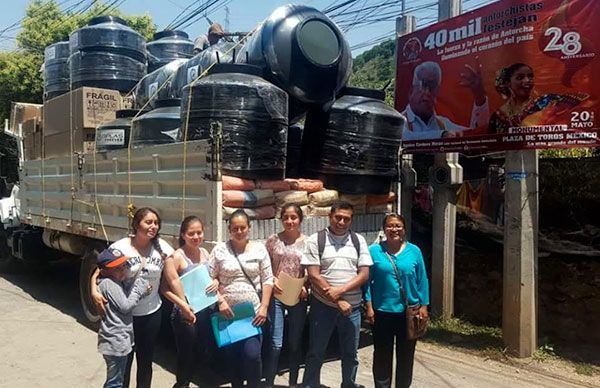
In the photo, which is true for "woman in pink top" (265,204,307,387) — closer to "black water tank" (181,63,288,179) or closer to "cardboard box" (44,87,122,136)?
"black water tank" (181,63,288,179)

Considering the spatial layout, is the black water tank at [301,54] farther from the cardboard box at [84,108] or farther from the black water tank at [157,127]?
the cardboard box at [84,108]

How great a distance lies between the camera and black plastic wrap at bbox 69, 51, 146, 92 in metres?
7.25

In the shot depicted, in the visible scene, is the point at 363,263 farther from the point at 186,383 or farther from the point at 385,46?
the point at 385,46

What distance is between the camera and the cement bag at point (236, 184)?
397cm

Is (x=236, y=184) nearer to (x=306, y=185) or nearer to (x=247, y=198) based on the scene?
(x=247, y=198)

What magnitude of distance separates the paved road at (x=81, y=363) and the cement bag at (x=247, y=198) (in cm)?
139

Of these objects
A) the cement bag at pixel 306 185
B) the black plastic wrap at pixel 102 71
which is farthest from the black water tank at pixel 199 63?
the black plastic wrap at pixel 102 71

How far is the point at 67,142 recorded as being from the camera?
21.0 ft

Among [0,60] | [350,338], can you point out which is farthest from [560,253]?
[0,60]

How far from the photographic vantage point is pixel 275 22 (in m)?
4.62

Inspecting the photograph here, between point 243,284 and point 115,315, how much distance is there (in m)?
0.76

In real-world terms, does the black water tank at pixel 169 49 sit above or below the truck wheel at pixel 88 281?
above

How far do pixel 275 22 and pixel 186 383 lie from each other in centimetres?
292

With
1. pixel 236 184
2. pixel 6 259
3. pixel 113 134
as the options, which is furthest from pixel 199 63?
pixel 6 259
